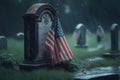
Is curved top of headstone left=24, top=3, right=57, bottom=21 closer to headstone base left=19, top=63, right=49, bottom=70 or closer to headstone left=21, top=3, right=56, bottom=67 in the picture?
headstone left=21, top=3, right=56, bottom=67

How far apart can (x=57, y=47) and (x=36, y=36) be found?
0.74m

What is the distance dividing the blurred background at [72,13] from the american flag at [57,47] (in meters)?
11.2

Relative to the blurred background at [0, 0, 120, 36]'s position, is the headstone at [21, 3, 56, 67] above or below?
below

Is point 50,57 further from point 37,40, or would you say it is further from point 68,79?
point 68,79

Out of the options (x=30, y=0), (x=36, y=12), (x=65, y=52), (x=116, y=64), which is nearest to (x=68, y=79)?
(x=65, y=52)

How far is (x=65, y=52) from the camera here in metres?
11.6

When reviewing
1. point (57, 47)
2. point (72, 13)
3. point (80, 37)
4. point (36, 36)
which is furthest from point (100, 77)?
point (72, 13)

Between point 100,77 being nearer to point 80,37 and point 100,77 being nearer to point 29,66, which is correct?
point 29,66

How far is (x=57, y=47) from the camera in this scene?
11.6 meters

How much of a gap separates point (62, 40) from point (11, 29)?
1243cm

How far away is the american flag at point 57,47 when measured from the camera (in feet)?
37.7

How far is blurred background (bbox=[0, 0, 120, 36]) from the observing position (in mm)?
23578

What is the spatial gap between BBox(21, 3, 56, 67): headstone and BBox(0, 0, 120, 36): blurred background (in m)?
11.0

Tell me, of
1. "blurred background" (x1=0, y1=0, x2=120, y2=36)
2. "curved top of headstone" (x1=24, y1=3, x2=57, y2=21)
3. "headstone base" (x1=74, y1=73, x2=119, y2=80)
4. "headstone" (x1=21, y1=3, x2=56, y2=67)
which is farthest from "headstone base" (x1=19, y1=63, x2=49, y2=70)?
"blurred background" (x1=0, y1=0, x2=120, y2=36)
